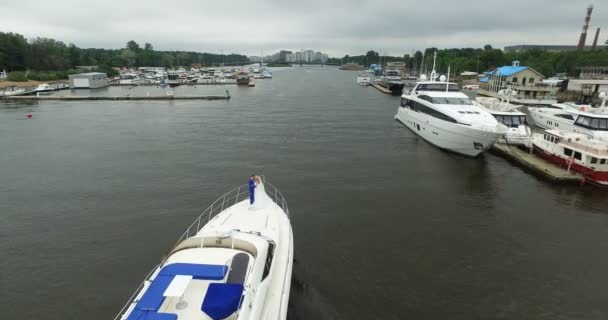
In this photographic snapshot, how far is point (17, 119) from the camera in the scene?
4691 cm

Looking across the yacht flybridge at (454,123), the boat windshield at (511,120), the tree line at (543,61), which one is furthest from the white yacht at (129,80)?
the boat windshield at (511,120)

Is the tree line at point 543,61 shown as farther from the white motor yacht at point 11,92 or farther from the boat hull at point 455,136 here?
the white motor yacht at point 11,92

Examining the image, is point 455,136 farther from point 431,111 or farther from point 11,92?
point 11,92

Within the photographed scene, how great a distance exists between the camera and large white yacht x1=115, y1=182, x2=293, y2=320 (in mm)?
7402

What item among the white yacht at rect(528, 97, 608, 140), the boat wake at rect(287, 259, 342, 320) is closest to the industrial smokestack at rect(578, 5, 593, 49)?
the white yacht at rect(528, 97, 608, 140)

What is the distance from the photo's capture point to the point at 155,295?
296 inches

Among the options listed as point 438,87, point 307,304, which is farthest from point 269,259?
point 438,87

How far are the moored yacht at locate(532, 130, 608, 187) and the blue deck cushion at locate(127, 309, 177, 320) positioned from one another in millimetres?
26693

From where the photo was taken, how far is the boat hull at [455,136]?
26.8 metres

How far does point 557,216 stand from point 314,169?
15310mm

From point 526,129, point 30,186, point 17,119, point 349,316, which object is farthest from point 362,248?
point 17,119

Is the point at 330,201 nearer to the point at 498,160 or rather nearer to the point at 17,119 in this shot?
the point at 498,160

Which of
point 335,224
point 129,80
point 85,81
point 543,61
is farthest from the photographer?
point 129,80

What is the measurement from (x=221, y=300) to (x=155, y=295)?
150 centimetres
